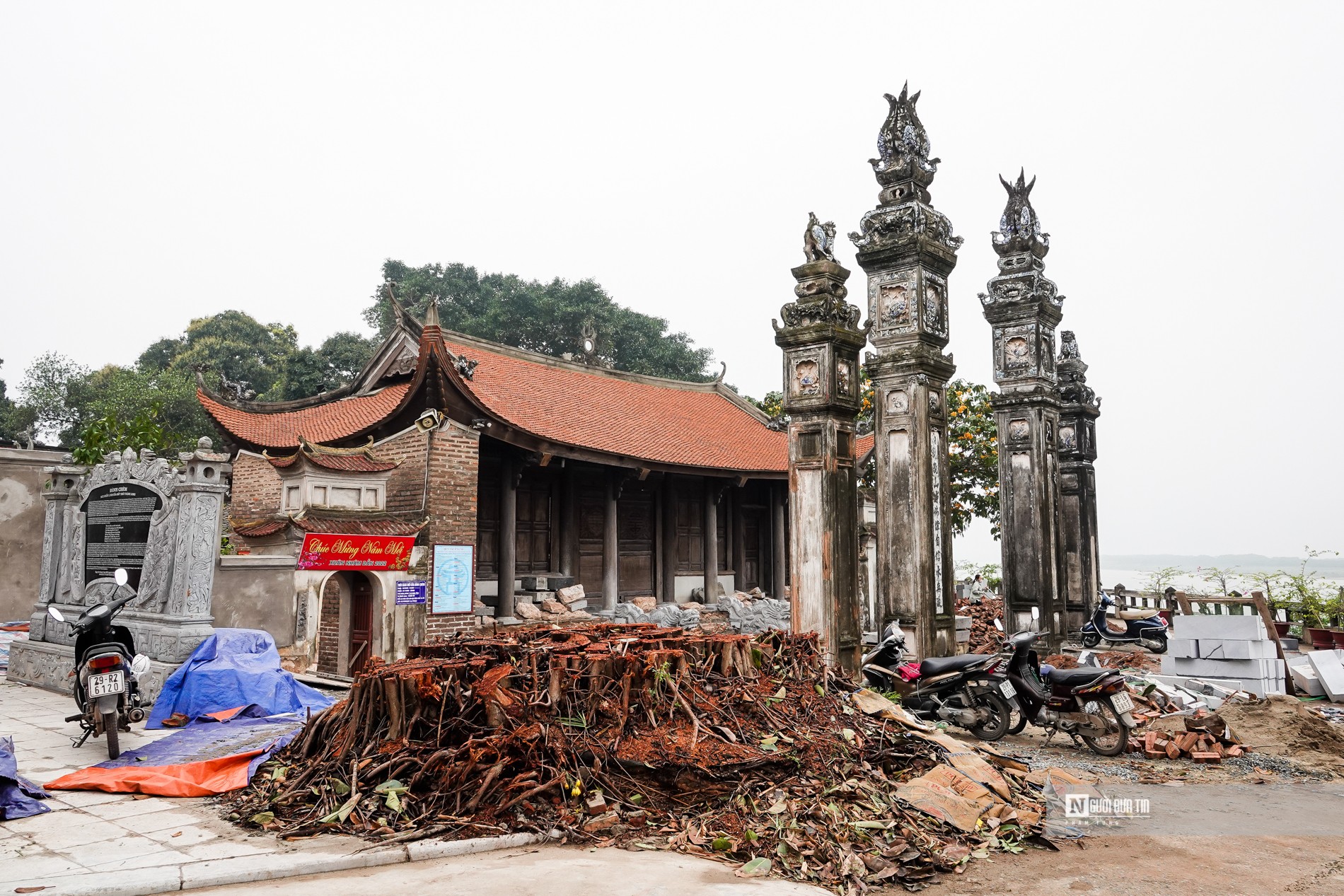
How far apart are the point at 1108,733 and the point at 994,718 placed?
3.22 feet

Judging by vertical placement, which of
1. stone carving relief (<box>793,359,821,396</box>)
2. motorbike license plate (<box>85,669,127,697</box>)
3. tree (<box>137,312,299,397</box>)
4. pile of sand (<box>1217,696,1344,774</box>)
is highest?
tree (<box>137,312,299,397</box>)

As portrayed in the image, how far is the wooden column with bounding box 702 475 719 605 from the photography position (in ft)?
68.8

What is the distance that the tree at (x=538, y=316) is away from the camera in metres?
43.2

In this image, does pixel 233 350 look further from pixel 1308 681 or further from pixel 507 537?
pixel 1308 681

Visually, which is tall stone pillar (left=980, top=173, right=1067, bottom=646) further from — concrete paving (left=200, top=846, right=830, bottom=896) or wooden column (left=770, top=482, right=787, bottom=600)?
wooden column (left=770, top=482, right=787, bottom=600)

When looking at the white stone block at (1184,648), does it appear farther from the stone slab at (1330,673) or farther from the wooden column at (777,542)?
the wooden column at (777,542)

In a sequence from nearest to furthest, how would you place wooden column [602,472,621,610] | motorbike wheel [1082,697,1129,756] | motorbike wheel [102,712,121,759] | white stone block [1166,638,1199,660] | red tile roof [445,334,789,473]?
motorbike wheel [102,712,121,759] < motorbike wheel [1082,697,1129,756] < white stone block [1166,638,1199,660] < red tile roof [445,334,789,473] < wooden column [602,472,621,610]

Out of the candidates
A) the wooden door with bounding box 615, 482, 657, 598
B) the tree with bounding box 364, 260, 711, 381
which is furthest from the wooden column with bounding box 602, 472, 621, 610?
the tree with bounding box 364, 260, 711, 381

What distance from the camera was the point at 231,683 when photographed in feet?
28.4

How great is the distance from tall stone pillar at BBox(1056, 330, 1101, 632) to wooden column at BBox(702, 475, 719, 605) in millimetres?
8106

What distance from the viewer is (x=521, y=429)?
1521 centimetres

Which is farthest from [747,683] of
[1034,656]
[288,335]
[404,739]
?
[288,335]

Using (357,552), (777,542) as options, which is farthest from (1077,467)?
(357,552)

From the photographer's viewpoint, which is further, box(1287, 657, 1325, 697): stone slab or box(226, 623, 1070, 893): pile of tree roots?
box(1287, 657, 1325, 697): stone slab
